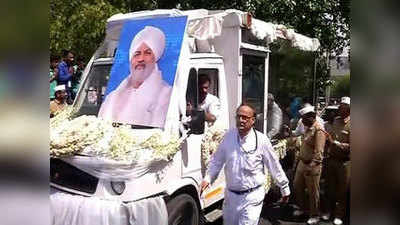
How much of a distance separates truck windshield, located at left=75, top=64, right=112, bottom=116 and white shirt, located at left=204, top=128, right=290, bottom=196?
5.40 ft

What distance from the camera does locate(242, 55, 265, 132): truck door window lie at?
245 inches

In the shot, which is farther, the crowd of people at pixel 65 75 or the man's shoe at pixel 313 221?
the crowd of people at pixel 65 75

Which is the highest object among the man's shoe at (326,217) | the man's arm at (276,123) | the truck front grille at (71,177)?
Result: the man's arm at (276,123)

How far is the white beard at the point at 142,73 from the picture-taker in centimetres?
521

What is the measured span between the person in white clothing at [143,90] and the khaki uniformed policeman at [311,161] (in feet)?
7.07

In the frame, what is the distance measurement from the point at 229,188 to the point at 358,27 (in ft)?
10.8

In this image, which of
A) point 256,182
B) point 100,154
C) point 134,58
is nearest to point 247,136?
point 256,182

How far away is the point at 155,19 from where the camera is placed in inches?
217

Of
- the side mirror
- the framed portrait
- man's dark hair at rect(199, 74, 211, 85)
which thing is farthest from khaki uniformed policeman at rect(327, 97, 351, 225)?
the framed portrait

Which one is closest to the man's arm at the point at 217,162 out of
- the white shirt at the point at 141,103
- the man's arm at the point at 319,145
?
the white shirt at the point at 141,103

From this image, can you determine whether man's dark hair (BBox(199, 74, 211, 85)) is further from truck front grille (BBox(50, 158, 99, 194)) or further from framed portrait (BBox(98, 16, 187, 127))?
truck front grille (BBox(50, 158, 99, 194))

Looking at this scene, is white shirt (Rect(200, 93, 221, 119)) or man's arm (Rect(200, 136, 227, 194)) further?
Result: white shirt (Rect(200, 93, 221, 119))

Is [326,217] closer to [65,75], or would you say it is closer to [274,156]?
[274,156]

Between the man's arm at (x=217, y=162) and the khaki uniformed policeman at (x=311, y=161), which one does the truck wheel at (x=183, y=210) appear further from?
the khaki uniformed policeman at (x=311, y=161)
